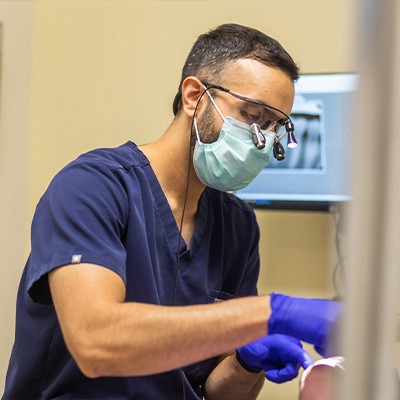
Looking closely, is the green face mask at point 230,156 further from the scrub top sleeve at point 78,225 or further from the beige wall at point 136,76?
the beige wall at point 136,76

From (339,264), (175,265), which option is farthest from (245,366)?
(339,264)

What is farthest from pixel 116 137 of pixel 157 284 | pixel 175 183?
pixel 157 284

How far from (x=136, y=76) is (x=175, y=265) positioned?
3.41ft

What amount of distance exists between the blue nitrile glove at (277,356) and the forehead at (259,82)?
0.47m

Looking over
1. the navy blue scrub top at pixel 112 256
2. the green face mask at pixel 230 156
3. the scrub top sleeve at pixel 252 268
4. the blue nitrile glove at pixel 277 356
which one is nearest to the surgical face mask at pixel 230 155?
the green face mask at pixel 230 156

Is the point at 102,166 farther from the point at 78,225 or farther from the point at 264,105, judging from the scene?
the point at 264,105

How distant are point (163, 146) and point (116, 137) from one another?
0.84 meters

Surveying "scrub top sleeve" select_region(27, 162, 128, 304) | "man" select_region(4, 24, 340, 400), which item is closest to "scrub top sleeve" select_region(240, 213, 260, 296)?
"man" select_region(4, 24, 340, 400)

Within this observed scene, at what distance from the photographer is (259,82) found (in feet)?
4.23

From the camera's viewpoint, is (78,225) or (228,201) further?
(228,201)

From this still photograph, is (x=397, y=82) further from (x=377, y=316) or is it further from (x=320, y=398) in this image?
(x=320, y=398)

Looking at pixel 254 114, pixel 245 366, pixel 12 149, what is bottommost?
pixel 245 366

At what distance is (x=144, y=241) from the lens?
119cm

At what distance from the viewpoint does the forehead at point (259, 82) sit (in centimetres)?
129
